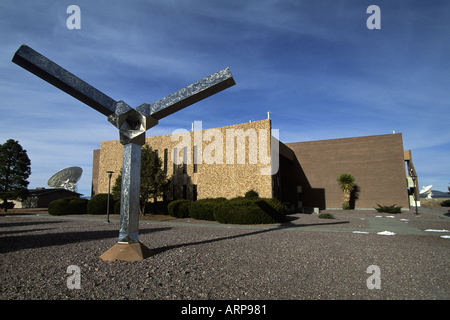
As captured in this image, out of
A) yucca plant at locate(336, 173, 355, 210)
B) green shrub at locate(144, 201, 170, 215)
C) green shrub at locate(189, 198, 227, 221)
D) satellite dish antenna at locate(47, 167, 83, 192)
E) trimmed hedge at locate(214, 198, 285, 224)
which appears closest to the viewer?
trimmed hedge at locate(214, 198, 285, 224)

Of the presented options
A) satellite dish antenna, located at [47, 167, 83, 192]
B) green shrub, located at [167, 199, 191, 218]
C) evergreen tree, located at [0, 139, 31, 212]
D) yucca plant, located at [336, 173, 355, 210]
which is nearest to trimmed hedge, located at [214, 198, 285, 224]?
green shrub, located at [167, 199, 191, 218]

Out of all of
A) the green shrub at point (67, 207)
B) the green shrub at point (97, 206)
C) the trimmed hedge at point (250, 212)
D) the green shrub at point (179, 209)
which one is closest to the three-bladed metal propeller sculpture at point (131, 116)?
the trimmed hedge at point (250, 212)

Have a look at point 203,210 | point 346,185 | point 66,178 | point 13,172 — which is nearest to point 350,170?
point 346,185

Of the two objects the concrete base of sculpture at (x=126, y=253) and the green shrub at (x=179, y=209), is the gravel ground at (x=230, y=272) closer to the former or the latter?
the concrete base of sculpture at (x=126, y=253)

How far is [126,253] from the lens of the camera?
5.36m

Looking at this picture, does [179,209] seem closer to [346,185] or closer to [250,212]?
[250,212]

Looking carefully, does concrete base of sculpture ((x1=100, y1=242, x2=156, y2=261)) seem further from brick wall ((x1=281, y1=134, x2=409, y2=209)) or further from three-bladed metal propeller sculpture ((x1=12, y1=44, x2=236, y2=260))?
brick wall ((x1=281, y1=134, x2=409, y2=209))

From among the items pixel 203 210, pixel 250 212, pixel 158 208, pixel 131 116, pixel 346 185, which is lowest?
pixel 158 208

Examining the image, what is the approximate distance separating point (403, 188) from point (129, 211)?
24144mm

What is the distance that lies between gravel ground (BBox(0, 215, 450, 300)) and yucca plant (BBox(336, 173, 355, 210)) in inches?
629

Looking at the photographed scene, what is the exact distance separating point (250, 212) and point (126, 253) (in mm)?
8644

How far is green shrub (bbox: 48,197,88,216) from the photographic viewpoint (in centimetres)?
2058
